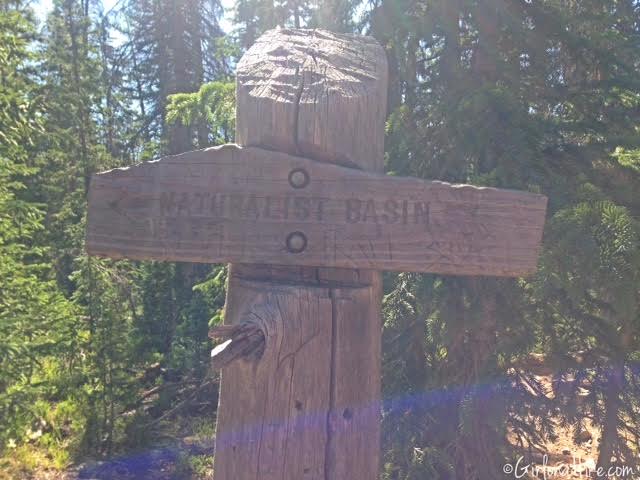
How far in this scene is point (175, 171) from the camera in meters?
1.76

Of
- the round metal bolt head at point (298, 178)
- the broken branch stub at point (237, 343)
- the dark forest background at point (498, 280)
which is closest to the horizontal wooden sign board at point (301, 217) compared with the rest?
the round metal bolt head at point (298, 178)

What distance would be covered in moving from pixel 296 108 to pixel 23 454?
5.43m

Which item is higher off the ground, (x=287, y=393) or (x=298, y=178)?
(x=298, y=178)

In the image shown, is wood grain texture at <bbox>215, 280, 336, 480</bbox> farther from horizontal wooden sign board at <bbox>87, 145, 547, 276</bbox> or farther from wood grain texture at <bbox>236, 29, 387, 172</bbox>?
wood grain texture at <bbox>236, 29, 387, 172</bbox>

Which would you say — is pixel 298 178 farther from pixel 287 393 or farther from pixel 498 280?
pixel 498 280

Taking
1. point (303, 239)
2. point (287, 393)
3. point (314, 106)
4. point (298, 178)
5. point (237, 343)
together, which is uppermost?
point (314, 106)

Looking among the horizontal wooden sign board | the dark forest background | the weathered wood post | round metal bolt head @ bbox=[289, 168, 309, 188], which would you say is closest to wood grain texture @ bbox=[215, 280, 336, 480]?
the weathered wood post

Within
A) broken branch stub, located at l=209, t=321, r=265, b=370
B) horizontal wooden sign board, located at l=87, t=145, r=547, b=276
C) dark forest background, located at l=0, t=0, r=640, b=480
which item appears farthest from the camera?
dark forest background, located at l=0, t=0, r=640, b=480

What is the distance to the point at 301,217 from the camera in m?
1.74

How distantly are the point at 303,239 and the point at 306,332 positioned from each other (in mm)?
278

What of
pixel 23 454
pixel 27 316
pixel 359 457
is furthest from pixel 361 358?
pixel 23 454

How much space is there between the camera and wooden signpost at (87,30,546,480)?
171cm

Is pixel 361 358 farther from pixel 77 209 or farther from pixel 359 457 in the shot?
pixel 77 209

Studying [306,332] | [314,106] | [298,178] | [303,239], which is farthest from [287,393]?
[314,106]
